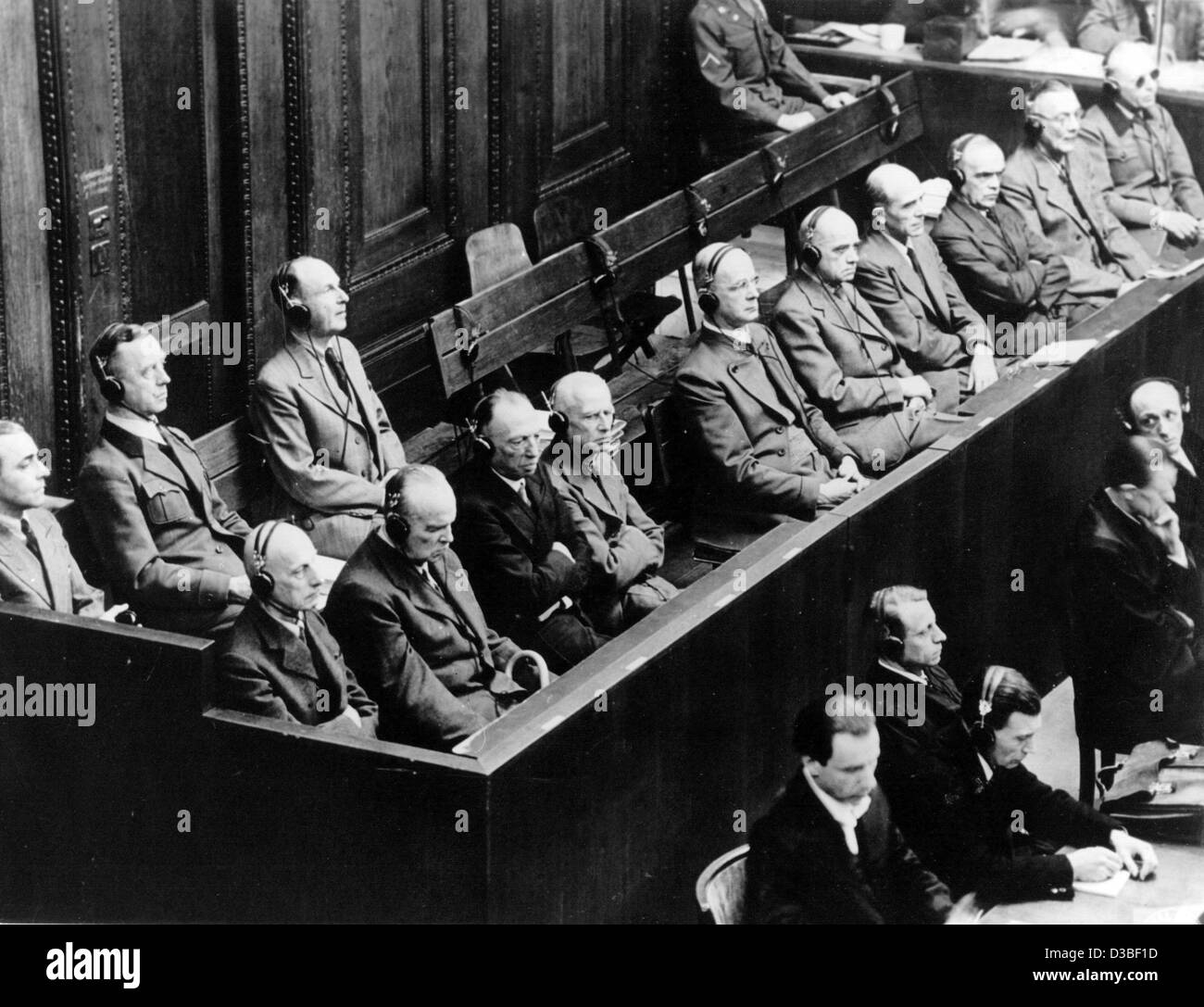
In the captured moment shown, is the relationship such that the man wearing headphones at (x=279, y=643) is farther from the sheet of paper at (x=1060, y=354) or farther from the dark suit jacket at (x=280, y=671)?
the sheet of paper at (x=1060, y=354)

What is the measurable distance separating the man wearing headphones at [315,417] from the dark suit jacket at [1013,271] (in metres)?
3.04

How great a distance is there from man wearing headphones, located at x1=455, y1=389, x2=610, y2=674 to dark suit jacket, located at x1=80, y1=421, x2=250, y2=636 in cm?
71

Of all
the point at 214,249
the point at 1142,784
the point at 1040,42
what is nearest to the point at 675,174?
the point at 1040,42

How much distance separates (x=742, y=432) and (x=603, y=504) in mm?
737

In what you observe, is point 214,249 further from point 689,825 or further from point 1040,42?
point 1040,42

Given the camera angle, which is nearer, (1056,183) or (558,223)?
(558,223)

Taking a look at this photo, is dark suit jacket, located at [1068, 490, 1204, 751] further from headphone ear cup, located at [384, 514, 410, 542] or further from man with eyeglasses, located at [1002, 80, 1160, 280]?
headphone ear cup, located at [384, 514, 410, 542]

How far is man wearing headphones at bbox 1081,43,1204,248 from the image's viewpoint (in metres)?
10.3

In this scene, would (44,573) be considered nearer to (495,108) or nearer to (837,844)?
(837,844)

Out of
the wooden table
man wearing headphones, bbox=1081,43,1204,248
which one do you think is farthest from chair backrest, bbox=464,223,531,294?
the wooden table

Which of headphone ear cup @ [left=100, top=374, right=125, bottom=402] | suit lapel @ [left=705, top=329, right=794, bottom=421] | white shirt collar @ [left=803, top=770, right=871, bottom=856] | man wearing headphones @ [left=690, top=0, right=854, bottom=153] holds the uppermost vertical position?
man wearing headphones @ [left=690, top=0, right=854, bottom=153]

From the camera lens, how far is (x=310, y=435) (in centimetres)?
718

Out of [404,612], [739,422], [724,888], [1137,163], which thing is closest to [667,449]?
[739,422]

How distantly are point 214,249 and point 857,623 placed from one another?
235 centimetres
